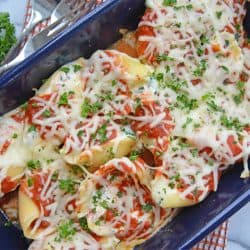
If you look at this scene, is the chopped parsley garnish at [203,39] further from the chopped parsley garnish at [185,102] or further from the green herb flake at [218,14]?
the chopped parsley garnish at [185,102]

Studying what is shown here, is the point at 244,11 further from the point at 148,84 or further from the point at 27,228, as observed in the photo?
the point at 27,228

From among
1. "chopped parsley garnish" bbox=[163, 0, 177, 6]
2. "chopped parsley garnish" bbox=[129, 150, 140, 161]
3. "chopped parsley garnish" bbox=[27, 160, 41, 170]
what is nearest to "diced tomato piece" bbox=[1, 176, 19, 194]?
"chopped parsley garnish" bbox=[27, 160, 41, 170]

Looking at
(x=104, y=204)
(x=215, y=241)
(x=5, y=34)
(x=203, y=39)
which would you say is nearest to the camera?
(x=104, y=204)

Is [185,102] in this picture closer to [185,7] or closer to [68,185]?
[185,7]

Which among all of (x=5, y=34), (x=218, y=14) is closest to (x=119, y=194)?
(x=218, y=14)

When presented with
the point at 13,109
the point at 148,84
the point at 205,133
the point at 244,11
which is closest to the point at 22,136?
the point at 13,109

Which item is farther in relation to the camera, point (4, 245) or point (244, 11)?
point (244, 11)

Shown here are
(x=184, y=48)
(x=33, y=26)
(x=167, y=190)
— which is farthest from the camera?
(x=33, y=26)
